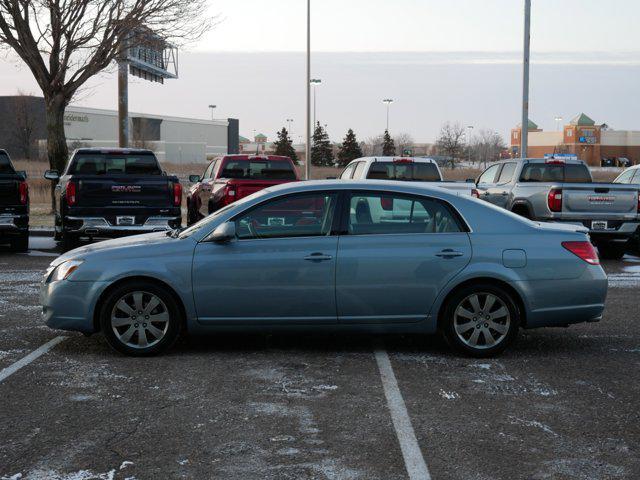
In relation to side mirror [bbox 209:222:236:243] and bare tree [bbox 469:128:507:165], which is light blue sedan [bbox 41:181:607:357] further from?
bare tree [bbox 469:128:507:165]

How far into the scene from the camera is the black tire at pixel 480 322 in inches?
302

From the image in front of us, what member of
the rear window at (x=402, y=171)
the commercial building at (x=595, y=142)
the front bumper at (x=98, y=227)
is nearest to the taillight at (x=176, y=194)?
the front bumper at (x=98, y=227)

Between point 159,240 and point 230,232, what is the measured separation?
73 centimetres

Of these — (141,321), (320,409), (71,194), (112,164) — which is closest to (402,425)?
(320,409)

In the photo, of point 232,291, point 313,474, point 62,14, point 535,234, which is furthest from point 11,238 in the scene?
point 313,474

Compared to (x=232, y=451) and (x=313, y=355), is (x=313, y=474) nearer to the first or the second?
(x=232, y=451)

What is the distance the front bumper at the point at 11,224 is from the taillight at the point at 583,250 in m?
11.0

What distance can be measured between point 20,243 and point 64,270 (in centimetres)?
960

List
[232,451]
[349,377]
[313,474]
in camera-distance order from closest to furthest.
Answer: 1. [313,474]
2. [232,451]
3. [349,377]

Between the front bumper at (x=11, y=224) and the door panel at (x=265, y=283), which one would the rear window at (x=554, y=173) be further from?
the door panel at (x=265, y=283)

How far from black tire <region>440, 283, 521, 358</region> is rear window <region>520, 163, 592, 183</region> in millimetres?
10668

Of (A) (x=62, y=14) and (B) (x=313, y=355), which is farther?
(A) (x=62, y=14)

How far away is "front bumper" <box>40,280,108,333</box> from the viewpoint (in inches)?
300

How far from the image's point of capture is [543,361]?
7.72 m
